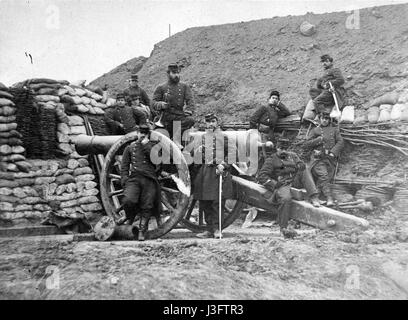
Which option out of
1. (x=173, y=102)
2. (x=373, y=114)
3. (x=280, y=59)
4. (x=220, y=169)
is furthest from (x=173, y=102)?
(x=280, y=59)

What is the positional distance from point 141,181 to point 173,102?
5.73 ft

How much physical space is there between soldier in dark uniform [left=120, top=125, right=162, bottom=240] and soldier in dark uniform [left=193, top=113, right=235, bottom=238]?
59 centimetres

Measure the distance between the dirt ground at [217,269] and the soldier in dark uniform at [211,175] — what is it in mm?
1029

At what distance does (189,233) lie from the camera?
24.5ft

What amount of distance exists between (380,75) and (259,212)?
3.83 m

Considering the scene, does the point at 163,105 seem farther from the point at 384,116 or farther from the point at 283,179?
the point at 384,116

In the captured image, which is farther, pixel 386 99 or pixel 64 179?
pixel 64 179

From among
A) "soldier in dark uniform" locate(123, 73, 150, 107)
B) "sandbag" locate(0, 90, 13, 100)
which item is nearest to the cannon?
"sandbag" locate(0, 90, 13, 100)

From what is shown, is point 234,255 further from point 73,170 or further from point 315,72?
point 315,72

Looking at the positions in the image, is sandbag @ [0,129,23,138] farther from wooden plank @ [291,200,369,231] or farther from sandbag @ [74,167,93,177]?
wooden plank @ [291,200,369,231]

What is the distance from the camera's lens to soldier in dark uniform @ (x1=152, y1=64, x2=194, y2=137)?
783cm

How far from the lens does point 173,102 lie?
26.1 ft

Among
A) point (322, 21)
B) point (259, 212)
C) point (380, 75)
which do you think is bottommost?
point (259, 212)
